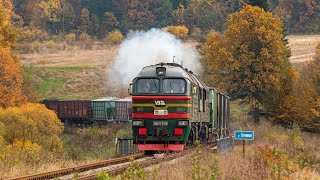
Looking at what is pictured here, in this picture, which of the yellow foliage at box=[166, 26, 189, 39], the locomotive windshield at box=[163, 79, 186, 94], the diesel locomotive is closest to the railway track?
the diesel locomotive

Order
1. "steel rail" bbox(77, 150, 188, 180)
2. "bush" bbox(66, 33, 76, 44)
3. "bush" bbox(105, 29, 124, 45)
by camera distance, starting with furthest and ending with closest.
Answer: "bush" bbox(66, 33, 76, 44), "bush" bbox(105, 29, 124, 45), "steel rail" bbox(77, 150, 188, 180)

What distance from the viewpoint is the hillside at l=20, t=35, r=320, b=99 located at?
87688mm

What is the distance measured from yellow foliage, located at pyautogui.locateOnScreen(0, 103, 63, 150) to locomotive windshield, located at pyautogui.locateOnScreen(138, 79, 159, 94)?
17098 millimetres

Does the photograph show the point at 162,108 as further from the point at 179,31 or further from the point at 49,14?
the point at 49,14

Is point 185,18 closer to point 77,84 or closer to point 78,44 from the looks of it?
point 78,44

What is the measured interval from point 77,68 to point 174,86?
76378 millimetres

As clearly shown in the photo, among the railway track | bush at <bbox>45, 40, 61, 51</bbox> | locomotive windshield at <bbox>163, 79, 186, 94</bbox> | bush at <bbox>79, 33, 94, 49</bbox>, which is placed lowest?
the railway track

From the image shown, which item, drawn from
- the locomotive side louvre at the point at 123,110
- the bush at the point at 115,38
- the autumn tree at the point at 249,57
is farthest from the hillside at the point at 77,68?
the autumn tree at the point at 249,57

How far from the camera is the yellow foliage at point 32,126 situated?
4138 cm

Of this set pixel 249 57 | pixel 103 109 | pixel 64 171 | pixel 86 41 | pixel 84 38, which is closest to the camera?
pixel 64 171

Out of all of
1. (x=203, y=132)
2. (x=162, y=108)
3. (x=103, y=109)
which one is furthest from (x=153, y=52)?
(x=162, y=108)

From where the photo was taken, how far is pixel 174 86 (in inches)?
910

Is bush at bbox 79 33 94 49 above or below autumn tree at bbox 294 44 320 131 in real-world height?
above

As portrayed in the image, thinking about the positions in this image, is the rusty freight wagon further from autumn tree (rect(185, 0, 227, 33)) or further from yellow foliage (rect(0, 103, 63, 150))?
autumn tree (rect(185, 0, 227, 33))
